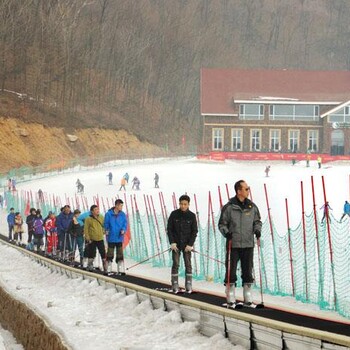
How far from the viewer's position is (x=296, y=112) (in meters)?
89.4

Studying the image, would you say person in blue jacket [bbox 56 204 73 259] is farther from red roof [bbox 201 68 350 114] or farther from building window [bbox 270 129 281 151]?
red roof [bbox 201 68 350 114]

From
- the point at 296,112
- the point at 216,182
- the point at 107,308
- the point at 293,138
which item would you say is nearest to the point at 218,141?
the point at 293,138

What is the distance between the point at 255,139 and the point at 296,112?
511 cm

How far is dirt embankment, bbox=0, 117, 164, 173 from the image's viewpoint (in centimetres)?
8138

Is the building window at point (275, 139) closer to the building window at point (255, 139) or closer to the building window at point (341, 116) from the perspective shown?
the building window at point (255, 139)

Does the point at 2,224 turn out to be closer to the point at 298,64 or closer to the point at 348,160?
the point at 348,160

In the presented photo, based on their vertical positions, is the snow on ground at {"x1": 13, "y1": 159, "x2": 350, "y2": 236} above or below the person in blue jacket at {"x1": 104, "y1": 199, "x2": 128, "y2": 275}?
below

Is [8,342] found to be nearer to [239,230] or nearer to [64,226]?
[239,230]

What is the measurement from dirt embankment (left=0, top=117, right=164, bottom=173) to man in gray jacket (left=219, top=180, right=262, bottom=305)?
220ft

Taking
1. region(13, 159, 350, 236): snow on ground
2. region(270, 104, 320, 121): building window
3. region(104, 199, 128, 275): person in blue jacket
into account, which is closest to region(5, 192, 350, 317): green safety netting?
region(104, 199, 128, 275): person in blue jacket

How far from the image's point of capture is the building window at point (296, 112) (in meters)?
89.2

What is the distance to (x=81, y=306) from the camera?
12555 millimetres

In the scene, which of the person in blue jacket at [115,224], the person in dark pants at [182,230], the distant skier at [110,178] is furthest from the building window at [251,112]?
the person in dark pants at [182,230]

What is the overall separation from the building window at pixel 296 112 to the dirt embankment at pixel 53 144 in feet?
43.4
